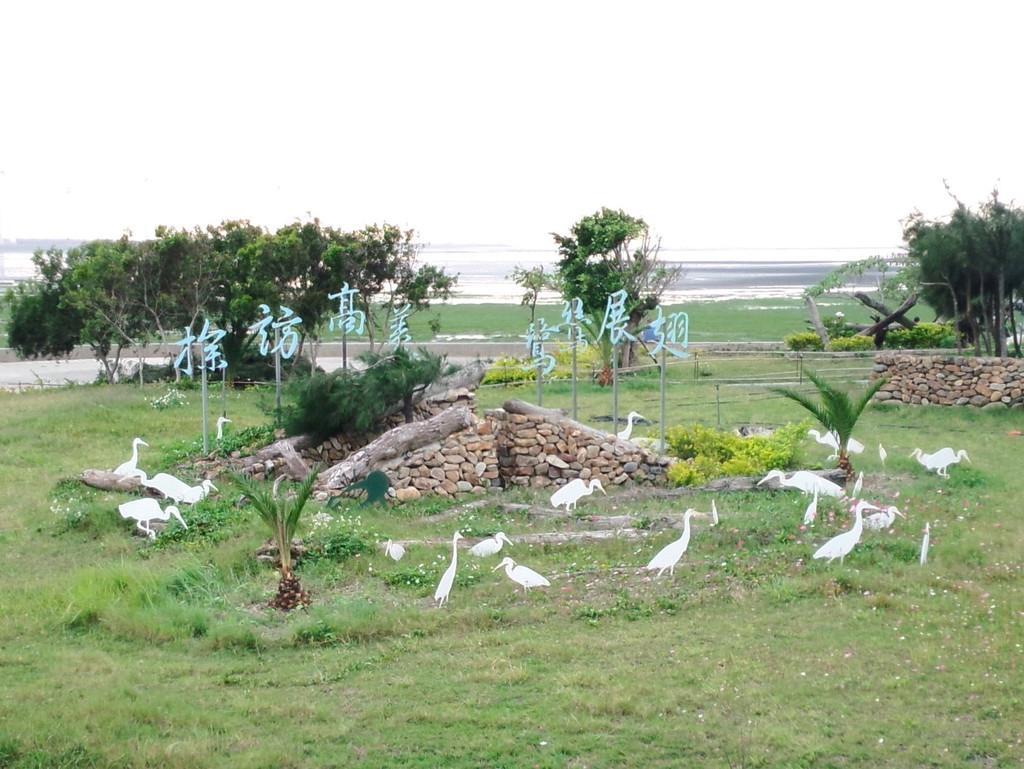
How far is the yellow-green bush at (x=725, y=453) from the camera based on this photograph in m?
14.9

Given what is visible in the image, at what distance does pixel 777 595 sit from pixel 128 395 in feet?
61.9

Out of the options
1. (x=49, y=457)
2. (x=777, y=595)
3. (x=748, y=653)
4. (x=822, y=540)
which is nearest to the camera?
(x=748, y=653)

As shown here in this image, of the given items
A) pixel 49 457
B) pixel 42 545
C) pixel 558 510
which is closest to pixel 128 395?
pixel 49 457

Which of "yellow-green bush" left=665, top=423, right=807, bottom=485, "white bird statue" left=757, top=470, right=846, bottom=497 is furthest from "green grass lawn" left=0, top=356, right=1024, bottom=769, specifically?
"yellow-green bush" left=665, top=423, right=807, bottom=485

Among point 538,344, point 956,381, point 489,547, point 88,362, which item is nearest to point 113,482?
point 489,547

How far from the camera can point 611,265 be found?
34.2m

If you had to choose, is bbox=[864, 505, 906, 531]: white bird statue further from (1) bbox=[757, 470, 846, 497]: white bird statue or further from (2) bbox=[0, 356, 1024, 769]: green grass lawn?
(1) bbox=[757, 470, 846, 497]: white bird statue

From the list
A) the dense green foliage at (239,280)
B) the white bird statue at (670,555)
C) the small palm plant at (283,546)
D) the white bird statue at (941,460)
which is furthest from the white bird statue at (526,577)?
the dense green foliage at (239,280)

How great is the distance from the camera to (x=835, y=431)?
1455 centimetres

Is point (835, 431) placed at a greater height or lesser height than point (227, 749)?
greater

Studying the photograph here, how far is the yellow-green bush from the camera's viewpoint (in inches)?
585

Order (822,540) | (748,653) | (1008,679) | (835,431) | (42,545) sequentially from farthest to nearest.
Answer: (835,431)
(42,545)
(822,540)
(748,653)
(1008,679)

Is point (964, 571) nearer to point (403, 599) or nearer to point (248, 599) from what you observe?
point (403, 599)

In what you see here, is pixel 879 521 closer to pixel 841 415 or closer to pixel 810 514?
pixel 810 514
